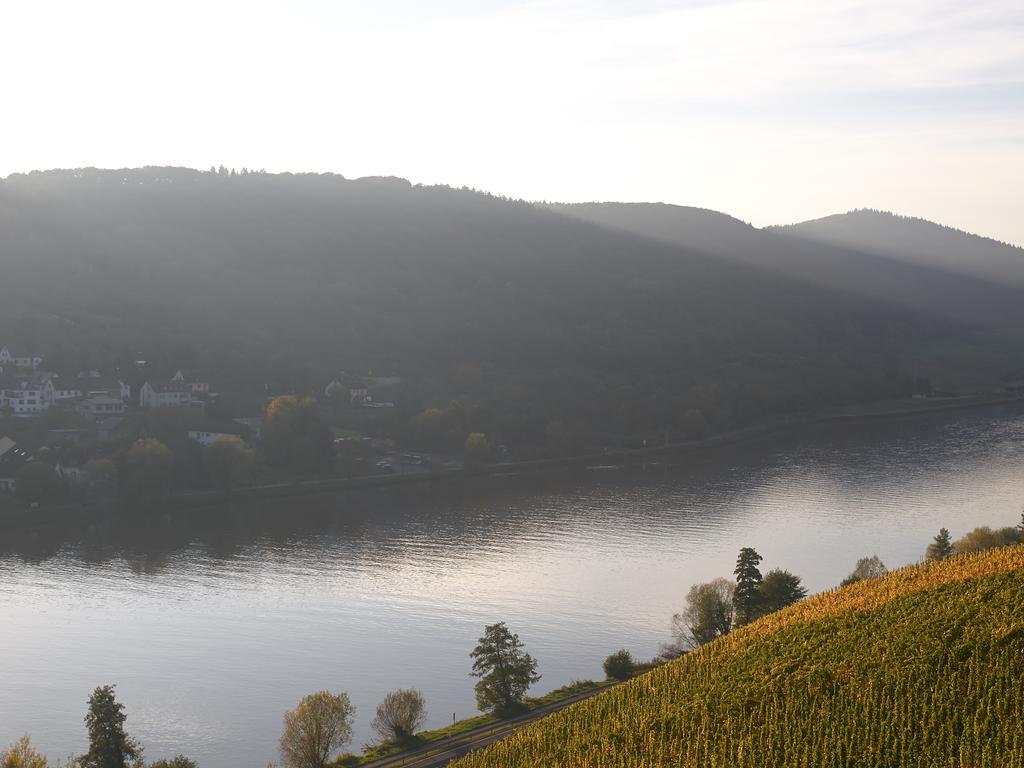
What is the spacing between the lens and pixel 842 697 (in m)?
9.98

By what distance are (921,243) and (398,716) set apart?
4658 inches

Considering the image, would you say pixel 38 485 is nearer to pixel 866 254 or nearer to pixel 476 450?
pixel 476 450

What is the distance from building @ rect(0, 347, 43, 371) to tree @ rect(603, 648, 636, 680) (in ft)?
111

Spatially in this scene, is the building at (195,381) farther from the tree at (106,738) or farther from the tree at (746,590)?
the tree at (106,738)

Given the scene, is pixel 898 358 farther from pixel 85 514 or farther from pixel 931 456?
pixel 85 514

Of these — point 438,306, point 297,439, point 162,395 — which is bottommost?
point 297,439

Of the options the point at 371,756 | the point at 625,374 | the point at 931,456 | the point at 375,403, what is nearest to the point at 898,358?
the point at 625,374

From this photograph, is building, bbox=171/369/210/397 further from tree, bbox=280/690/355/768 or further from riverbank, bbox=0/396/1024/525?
tree, bbox=280/690/355/768

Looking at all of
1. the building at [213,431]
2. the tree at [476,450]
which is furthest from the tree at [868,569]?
the building at [213,431]

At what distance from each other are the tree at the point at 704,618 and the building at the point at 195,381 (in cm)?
2898

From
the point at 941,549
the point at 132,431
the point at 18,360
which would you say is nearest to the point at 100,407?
the point at 132,431

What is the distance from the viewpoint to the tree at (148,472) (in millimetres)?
33406

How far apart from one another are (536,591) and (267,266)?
4734 centimetres

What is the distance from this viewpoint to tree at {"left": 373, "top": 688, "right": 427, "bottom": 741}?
16.2m
